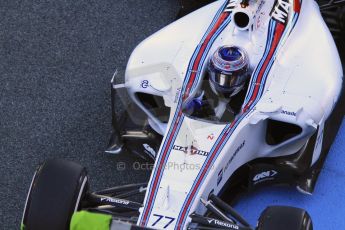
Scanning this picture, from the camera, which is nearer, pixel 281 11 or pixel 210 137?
pixel 210 137

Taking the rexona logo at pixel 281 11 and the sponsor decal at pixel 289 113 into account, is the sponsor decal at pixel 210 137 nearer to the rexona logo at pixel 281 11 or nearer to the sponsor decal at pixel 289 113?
the sponsor decal at pixel 289 113

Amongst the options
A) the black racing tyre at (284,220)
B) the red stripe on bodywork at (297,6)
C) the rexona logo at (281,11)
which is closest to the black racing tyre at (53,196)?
the black racing tyre at (284,220)

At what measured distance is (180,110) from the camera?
2.44 metres

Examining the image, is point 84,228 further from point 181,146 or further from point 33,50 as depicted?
point 33,50

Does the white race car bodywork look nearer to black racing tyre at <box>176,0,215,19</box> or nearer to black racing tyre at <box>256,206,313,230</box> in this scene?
black racing tyre at <box>256,206,313,230</box>

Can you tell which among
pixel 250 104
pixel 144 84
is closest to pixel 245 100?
pixel 250 104

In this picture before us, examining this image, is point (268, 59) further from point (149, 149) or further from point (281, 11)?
point (149, 149)

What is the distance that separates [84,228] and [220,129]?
63 cm

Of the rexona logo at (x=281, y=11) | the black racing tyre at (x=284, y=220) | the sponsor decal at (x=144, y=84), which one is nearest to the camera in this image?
the black racing tyre at (x=284, y=220)

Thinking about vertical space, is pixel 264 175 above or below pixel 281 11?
below

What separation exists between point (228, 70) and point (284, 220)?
0.62m

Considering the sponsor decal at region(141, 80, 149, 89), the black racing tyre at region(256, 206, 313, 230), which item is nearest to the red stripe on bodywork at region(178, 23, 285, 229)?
the black racing tyre at region(256, 206, 313, 230)

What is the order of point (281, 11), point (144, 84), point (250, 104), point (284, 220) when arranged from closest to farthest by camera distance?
point (284, 220) < point (250, 104) < point (144, 84) < point (281, 11)

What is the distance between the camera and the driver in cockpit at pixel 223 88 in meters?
2.43
